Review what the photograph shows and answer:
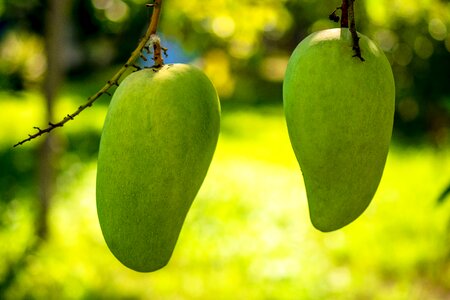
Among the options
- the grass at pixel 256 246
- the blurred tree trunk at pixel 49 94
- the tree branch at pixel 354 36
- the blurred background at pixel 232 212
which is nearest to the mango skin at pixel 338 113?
the tree branch at pixel 354 36

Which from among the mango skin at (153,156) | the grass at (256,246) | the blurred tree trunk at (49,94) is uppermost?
the mango skin at (153,156)

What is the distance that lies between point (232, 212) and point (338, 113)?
12.6 ft

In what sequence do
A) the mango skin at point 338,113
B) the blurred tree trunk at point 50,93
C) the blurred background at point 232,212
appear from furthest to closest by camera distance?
the blurred tree trunk at point 50,93, the blurred background at point 232,212, the mango skin at point 338,113

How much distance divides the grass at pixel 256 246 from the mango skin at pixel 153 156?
89.2 inches

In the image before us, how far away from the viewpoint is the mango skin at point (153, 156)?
648mm

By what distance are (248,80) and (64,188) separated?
4678mm

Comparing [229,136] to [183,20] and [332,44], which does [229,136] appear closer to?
[183,20]

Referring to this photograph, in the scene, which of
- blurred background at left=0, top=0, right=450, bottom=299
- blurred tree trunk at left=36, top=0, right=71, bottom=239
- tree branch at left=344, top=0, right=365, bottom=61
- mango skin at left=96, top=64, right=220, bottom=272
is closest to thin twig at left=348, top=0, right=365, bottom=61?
tree branch at left=344, top=0, right=365, bottom=61

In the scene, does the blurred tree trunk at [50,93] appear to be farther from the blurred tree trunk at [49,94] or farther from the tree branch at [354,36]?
the tree branch at [354,36]

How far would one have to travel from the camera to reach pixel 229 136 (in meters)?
6.33

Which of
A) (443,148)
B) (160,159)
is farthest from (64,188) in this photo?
(160,159)

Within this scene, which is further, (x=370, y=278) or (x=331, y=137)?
(x=370, y=278)

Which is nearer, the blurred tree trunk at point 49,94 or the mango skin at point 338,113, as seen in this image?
the mango skin at point 338,113

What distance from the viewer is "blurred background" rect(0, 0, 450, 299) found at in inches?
133
